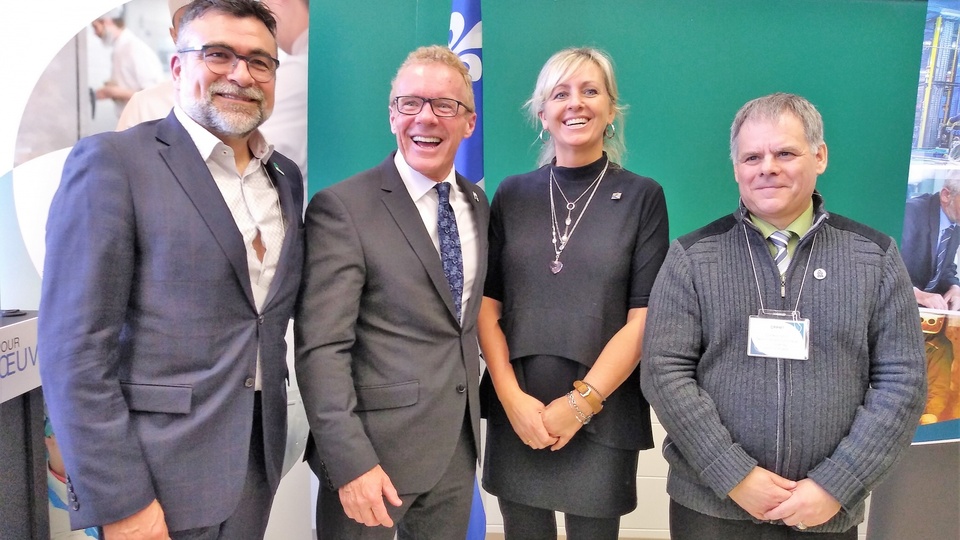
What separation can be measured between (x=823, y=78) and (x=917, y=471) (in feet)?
6.24

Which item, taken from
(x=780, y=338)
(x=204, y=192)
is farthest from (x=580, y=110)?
(x=204, y=192)

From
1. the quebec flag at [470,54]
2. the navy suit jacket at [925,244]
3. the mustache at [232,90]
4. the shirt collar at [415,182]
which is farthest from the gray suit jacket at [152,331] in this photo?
the navy suit jacket at [925,244]

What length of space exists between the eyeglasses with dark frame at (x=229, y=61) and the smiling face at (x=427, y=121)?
1.17 ft

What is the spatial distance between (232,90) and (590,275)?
1.11 metres

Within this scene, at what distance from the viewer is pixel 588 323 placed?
185 centimetres

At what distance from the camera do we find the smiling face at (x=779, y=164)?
1.55 meters

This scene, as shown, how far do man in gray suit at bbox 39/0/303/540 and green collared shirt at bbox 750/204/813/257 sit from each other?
4.02ft

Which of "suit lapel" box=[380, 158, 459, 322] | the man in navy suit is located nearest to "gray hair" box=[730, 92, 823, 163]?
"suit lapel" box=[380, 158, 459, 322]

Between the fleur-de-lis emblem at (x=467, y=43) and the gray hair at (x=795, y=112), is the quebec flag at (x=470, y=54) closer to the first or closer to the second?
the fleur-de-lis emblem at (x=467, y=43)

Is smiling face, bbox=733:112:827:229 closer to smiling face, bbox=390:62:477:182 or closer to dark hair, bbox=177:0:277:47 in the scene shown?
smiling face, bbox=390:62:477:182

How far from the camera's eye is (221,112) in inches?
56.4

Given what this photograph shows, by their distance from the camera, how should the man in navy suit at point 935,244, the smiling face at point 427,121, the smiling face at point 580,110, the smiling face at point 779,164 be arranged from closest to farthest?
the smiling face at point 779,164, the smiling face at point 427,121, the smiling face at point 580,110, the man in navy suit at point 935,244

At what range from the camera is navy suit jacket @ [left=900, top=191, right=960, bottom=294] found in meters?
2.34

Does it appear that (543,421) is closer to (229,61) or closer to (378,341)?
(378,341)
